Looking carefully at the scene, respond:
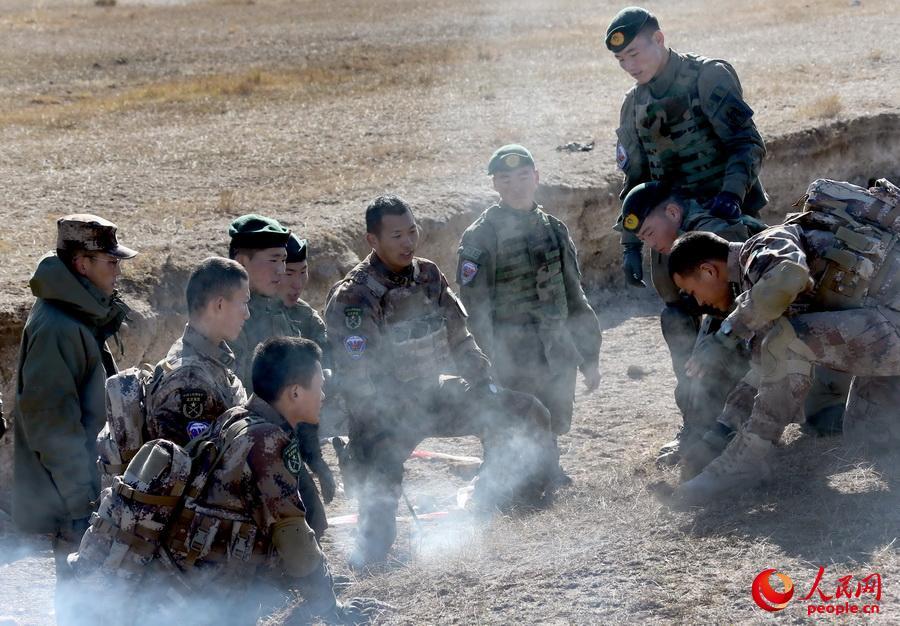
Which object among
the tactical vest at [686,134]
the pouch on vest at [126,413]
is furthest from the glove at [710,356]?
the pouch on vest at [126,413]

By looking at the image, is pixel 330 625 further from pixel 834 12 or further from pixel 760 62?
pixel 834 12

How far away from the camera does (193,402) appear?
3736 mm

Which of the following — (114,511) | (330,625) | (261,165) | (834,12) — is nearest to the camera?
(114,511)

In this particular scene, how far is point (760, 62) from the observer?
54.8 feet

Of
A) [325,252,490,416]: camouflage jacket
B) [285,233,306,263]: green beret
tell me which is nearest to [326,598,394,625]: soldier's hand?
[325,252,490,416]: camouflage jacket

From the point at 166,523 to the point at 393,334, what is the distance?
1.81 m

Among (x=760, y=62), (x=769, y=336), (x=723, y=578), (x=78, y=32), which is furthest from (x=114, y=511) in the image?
(x=78, y=32)

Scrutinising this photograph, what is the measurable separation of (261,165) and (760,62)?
31.3 ft

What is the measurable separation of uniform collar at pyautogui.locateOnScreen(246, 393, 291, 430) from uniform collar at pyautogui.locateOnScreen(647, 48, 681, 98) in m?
3.43

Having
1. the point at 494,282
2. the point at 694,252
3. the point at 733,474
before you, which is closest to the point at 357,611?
the point at 733,474

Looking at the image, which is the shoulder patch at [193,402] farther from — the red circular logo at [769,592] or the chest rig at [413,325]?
the red circular logo at [769,592]

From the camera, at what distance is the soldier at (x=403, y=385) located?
488cm

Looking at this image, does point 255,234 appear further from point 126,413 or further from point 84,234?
point 126,413

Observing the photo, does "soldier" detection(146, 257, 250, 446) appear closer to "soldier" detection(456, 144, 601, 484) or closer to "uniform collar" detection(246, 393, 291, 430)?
"uniform collar" detection(246, 393, 291, 430)
